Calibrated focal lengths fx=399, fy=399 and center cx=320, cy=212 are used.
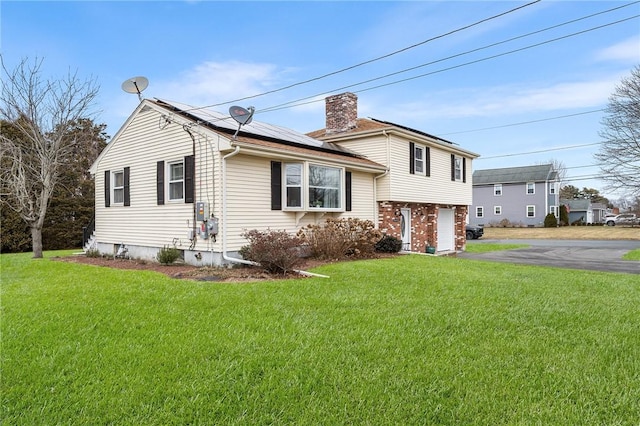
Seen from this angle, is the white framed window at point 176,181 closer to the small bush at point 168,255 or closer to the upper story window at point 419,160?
the small bush at point 168,255

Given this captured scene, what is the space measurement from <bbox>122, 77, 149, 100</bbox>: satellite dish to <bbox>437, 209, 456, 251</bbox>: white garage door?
12.9 meters

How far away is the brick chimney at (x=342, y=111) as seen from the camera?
1541 centimetres

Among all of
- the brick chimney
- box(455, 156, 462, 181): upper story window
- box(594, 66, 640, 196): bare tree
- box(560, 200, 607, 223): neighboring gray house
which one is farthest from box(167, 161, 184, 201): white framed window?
box(560, 200, 607, 223): neighboring gray house

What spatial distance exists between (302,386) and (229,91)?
1241 centimetres

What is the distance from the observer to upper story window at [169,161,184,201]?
10.9 m

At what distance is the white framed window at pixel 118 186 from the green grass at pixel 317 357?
7150mm

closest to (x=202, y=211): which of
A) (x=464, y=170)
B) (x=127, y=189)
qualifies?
(x=127, y=189)

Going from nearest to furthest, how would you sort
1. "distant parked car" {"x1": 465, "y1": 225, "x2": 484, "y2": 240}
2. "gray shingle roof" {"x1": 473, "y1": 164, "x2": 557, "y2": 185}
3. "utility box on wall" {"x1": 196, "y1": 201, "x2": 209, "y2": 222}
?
"utility box on wall" {"x1": 196, "y1": 201, "x2": 209, "y2": 222} → "distant parked car" {"x1": 465, "y1": 225, "x2": 484, "y2": 240} → "gray shingle roof" {"x1": 473, "y1": 164, "x2": 557, "y2": 185}

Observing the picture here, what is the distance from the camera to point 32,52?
14953mm

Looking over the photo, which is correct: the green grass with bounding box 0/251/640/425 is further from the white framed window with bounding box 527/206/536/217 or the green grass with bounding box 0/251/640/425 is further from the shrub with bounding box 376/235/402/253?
the white framed window with bounding box 527/206/536/217

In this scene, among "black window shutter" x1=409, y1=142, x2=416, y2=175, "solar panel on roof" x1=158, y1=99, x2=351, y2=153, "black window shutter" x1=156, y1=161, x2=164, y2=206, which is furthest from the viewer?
"black window shutter" x1=409, y1=142, x2=416, y2=175

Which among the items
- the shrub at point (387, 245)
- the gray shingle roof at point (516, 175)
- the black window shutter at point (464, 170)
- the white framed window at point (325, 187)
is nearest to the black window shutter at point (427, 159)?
the black window shutter at point (464, 170)

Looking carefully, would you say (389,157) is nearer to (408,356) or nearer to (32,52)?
(408,356)

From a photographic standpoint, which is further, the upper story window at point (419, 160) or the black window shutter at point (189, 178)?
the upper story window at point (419, 160)
